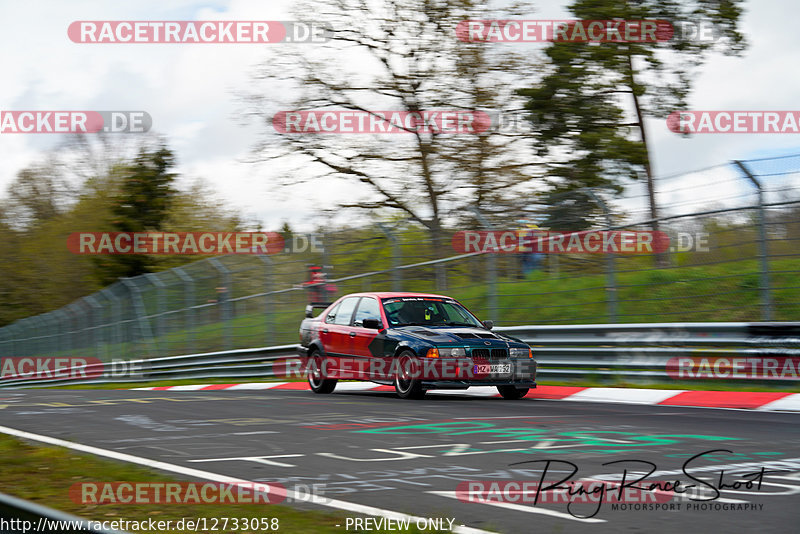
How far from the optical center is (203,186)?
59.2 meters

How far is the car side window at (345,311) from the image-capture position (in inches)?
575

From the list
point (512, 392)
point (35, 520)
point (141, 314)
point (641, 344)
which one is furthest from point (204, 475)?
point (141, 314)

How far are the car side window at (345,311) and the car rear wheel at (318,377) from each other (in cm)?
69

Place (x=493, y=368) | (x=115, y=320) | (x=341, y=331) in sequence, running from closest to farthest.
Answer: (x=493, y=368) < (x=341, y=331) < (x=115, y=320)

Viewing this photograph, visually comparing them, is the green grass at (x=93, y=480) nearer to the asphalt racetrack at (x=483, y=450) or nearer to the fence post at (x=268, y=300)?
the asphalt racetrack at (x=483, y=450)

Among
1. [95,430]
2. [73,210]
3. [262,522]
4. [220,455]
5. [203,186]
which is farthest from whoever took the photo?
[203,186]

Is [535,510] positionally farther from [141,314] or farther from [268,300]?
[141,314]

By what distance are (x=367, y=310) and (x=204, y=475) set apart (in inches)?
320

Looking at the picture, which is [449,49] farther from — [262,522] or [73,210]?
[73,210]

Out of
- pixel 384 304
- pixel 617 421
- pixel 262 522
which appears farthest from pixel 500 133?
pixel 262 522

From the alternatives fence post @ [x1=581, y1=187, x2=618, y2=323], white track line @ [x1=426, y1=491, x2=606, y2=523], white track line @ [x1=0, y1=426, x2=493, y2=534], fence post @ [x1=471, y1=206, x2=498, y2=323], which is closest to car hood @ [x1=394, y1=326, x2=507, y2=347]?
fence post @ [x1=581, y1=187, x2=618, y2=323]

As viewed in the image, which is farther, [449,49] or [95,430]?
[449,49]

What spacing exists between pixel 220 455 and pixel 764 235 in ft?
25.1

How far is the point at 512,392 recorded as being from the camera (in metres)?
13.3
